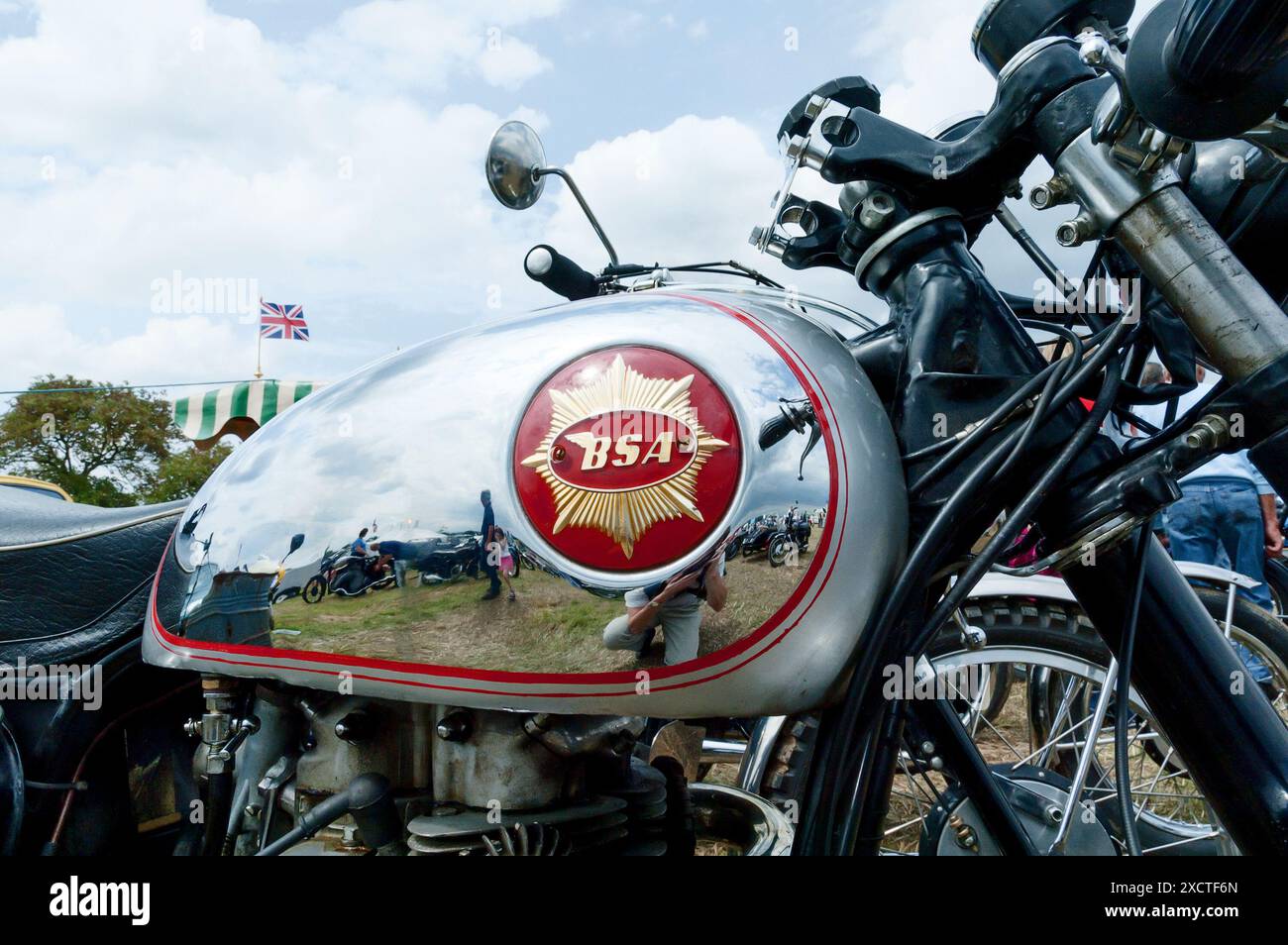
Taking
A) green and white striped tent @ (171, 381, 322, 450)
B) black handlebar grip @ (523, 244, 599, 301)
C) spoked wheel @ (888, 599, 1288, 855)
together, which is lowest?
spoked wheel @ (888, 599, 1288, 855)

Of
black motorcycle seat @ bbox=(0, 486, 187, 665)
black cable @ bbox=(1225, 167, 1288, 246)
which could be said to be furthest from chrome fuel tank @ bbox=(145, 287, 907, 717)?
black motorcycle seat @ bbox=(0, 486, 187, 665)

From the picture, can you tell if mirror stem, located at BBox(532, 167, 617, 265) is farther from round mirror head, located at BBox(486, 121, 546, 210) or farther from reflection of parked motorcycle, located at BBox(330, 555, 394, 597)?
reflection of parked motorcycle, located at BBox(330, 555, 394, 597)

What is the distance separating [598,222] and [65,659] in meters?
1.19

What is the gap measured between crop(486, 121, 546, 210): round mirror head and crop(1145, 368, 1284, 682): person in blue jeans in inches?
142

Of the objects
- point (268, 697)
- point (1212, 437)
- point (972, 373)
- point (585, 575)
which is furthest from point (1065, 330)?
point (268, 697)

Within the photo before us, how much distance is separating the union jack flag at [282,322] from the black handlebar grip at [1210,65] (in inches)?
419

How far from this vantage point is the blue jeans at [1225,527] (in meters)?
4.02

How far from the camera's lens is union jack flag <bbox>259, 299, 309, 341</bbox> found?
34.0ft

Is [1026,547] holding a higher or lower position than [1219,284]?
lower

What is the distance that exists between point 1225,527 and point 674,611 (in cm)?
395

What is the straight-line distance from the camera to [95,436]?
1670 cm

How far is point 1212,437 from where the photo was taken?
944 millimetres

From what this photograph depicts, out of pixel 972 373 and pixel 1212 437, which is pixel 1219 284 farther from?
pixel 972 373

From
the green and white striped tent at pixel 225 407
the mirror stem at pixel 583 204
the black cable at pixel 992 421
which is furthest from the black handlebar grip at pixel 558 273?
the green and white striped tent at pixel 225 407
